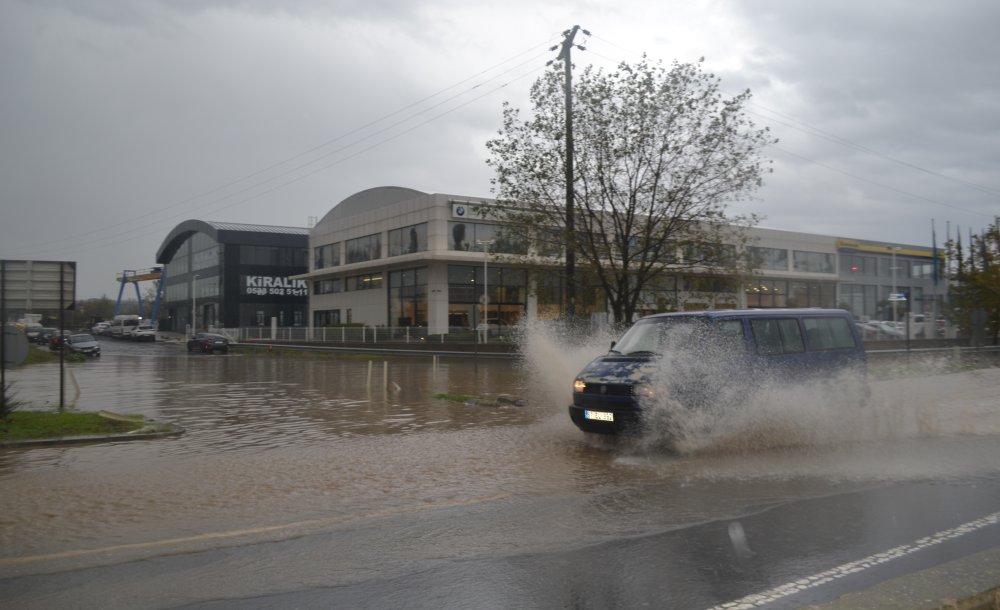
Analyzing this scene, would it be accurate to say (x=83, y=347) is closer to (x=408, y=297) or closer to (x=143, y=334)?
(x=408, y=297)

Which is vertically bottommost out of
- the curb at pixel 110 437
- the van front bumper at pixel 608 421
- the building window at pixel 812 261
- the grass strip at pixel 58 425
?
the curb at pixel 110 437

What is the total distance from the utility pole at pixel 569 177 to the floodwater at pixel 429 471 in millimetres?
5904

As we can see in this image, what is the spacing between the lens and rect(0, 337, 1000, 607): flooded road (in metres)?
5.28

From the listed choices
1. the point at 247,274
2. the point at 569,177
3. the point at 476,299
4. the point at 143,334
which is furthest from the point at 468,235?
the point at 143,334

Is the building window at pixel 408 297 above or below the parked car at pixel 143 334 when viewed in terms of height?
above

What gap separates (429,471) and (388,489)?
41.1 inches

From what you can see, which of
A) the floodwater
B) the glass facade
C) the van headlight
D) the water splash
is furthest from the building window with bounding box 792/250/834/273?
the van headlight

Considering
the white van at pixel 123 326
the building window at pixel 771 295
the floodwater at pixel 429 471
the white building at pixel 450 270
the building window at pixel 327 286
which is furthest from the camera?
the white van at pixel 123 326

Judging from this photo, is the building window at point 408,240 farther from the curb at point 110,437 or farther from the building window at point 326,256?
the curb at point 110,437

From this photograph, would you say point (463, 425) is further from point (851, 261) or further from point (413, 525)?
point (851, 261)

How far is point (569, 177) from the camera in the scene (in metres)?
19.9

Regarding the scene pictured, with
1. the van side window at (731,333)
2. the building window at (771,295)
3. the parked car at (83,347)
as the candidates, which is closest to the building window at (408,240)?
the parked car at (83,347)

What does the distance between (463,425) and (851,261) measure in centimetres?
6341

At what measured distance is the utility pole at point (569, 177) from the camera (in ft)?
65.7
